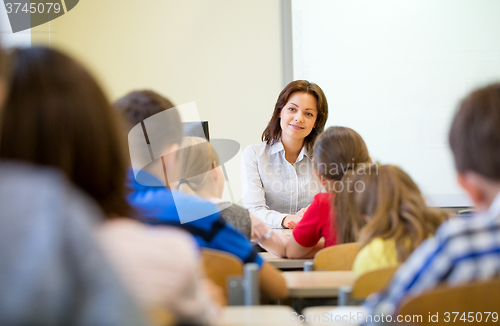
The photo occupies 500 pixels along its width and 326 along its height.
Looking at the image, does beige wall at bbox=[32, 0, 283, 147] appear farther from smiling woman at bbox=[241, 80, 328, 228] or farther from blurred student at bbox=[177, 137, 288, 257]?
blurred student at bbox=[177, 137, 288, 257]

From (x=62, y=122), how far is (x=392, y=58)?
3.47 metres

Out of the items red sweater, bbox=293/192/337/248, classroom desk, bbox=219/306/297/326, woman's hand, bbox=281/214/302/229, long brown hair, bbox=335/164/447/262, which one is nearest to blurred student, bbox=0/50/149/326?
classroom desk, bbox=219/306/297/326

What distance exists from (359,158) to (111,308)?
1.73 m

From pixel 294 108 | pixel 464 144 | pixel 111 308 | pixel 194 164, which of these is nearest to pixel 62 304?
pixel 111 308

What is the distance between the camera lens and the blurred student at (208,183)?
148 centimetres

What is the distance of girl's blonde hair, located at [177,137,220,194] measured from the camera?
1.46m

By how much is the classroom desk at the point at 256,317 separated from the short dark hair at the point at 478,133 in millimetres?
473

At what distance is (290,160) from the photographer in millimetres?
2975

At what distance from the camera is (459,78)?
367 centimetres

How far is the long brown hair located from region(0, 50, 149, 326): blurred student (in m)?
1.11

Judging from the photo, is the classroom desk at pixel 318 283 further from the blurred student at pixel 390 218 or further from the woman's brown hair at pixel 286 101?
the woman's brown hair at pixel 286 101

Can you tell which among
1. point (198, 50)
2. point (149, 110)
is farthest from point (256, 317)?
point (198, 50)

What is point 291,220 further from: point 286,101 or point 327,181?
point 286,101

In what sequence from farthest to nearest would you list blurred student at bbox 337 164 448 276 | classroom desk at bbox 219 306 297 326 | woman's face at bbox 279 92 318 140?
1. woman's face at bbox 279 92 318 140
2. blurred student at bbox 337 164 448 276
3. classroom desk at bbox 219 306 297 326
